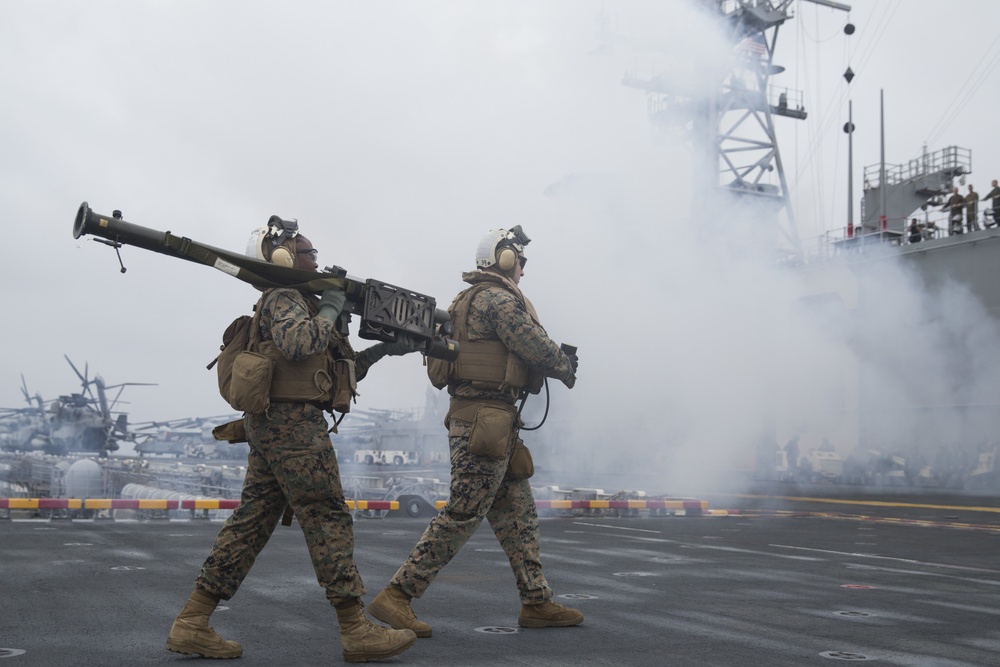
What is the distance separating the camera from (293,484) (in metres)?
4.44

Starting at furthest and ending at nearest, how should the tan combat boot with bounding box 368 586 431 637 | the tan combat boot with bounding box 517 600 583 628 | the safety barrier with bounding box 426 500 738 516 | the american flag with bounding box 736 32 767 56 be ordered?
the american flag with bounding box 736 32 767 56 < the safety barrier with bounding box 426 500 738 516 < the tan combat boot with bounding box 517 600 583 628 < the tan combat boot with bounding box 368 586 431 637

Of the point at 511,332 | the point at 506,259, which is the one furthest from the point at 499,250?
the point at 511,332

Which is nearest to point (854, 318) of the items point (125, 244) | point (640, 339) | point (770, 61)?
point (640, 339)

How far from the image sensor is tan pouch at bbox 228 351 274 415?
4.34 m

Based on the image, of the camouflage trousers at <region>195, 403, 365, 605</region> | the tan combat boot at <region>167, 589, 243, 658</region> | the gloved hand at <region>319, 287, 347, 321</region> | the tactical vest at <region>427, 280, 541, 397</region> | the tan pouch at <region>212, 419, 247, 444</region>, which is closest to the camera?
the tan combat boot at <region>167, 589, 243, 658</region>

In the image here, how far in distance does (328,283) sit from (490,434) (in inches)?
48.3

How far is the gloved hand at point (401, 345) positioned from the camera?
15.7 ft

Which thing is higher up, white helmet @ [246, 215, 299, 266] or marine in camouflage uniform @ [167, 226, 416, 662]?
white helmet @ [246, 215, 299, 266]

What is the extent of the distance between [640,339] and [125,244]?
2304cm

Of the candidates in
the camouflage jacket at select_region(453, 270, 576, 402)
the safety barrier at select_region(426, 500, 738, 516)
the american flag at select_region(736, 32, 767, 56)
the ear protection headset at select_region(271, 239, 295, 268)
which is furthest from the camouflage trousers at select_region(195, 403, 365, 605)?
the american flag at select_region(736, 32, 767, 56)

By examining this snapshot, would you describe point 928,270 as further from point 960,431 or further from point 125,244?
point 125,244

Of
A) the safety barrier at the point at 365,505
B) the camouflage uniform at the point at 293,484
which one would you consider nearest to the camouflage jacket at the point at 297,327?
the camouflage uniform at the point at 293,484

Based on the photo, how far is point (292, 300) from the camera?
179 inches

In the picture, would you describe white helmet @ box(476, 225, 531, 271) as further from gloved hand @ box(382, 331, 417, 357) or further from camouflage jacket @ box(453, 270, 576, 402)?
gloved hand @ box(382, 331, 417, 357)
